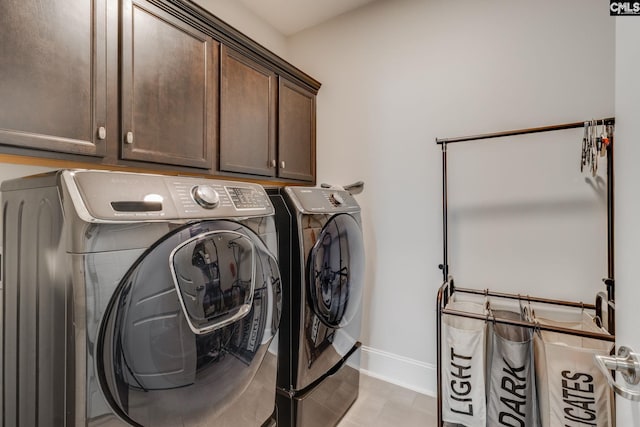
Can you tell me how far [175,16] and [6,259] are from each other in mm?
1226

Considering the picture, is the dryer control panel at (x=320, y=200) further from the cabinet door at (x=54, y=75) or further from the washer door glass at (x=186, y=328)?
the cabinet door at (x=54, y=75)

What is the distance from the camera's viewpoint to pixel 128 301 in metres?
0.81

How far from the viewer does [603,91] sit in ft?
5.02

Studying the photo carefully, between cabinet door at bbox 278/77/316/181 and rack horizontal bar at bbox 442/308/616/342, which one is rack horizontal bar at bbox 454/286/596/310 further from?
cabinet door at bbox 278/77/316/181

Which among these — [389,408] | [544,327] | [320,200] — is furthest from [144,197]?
[389,408]

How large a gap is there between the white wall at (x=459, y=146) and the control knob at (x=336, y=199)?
0.54m

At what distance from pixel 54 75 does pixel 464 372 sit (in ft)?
7.06

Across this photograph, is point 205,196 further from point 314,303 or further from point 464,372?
point 464,372

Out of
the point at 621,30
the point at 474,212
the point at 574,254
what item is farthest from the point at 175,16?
the point at 574,254

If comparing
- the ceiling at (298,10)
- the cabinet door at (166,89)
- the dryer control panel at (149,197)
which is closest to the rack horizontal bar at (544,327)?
the dryer control panel at (149,197)

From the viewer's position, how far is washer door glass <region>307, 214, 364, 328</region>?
1.47 meters

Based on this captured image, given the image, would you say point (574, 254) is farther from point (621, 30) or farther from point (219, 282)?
point (219, 282)

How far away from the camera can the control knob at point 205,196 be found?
3.29 ft

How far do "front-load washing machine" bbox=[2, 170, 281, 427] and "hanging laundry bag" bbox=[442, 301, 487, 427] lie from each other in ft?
3.33
